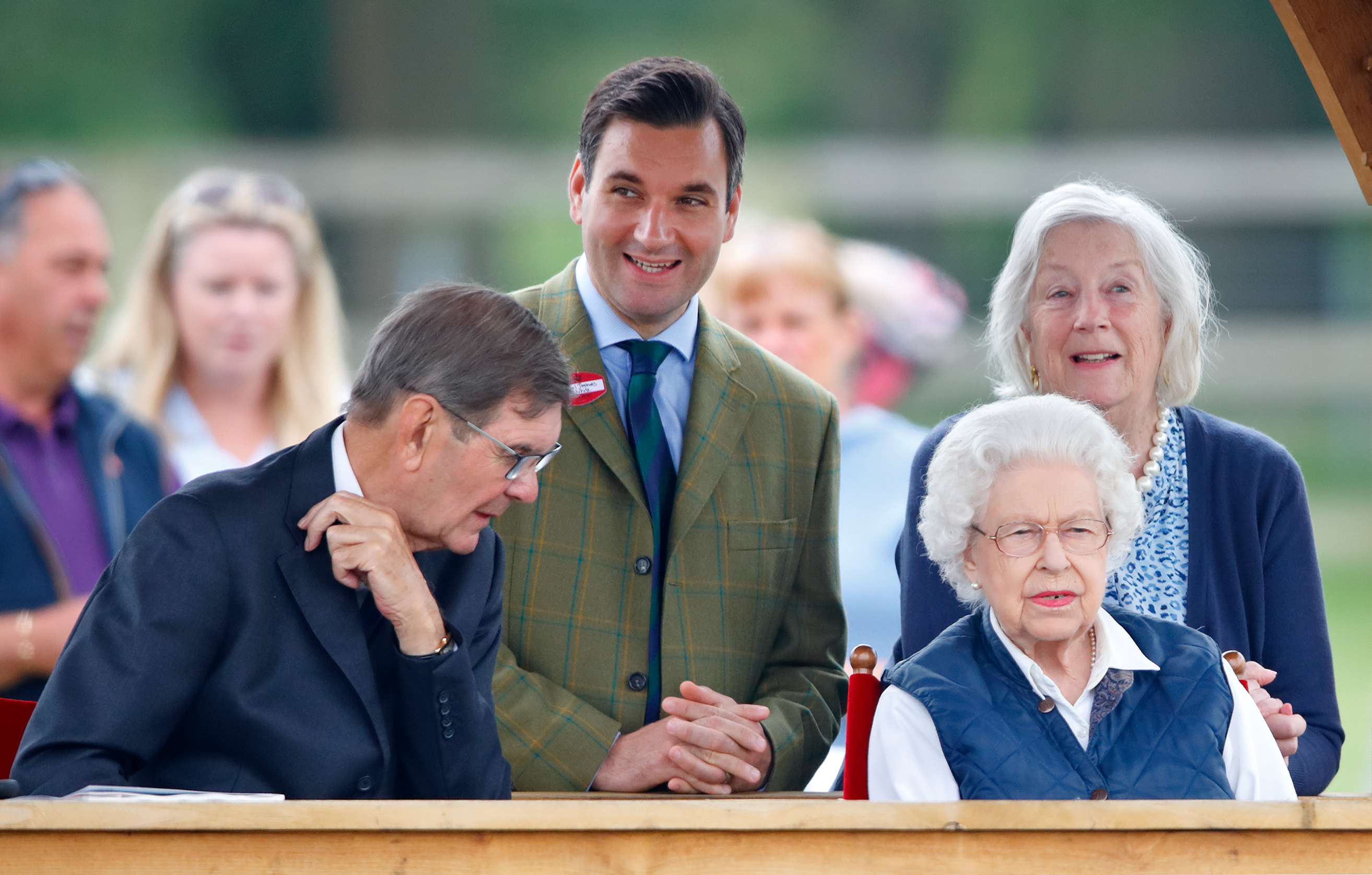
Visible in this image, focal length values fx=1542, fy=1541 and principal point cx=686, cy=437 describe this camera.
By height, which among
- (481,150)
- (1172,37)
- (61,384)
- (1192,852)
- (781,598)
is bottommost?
(1192,852)

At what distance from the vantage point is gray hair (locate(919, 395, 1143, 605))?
6.86 feet

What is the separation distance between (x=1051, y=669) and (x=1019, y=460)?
285mm

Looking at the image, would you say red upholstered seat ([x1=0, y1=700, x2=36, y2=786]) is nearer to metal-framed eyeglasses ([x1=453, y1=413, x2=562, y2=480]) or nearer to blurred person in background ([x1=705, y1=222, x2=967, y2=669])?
metal-framed eyeglasses ([x1=453, y1=413, x2=562, y2=480])

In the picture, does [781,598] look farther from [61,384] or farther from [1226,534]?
[61,384]

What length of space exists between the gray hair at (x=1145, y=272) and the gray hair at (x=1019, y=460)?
51 cm

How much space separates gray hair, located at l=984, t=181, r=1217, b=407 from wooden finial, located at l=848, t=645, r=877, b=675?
0.72 metres

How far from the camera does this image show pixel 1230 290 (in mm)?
21312

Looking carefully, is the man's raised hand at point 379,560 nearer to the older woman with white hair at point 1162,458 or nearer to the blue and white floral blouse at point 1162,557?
the older woman with white hair at point 1162,458

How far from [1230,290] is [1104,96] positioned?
10.7 ft

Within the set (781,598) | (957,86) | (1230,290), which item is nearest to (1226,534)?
(781,598)

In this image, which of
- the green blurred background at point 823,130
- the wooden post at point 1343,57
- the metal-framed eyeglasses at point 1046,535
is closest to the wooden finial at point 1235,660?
the metal-framed eyeglasses at point 1046,535

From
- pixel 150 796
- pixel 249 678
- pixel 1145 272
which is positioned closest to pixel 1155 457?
pixel 1145 272

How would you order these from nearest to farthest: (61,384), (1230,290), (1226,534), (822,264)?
(1226,534) → (61,384) → (822,264) → (1230,290)

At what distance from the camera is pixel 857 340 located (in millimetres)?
4473
